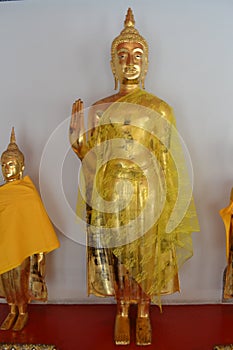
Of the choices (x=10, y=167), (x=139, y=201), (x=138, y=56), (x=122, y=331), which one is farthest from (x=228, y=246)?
(x=10, y=167)

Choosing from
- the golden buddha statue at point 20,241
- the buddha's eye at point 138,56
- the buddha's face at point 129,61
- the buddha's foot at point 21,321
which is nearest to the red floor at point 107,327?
the buddha's foot at point 21,321

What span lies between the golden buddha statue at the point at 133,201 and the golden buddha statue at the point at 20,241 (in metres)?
0.26

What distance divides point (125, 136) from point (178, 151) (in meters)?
0.28

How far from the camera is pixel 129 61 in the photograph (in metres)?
2.04

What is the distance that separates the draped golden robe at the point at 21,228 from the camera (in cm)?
193

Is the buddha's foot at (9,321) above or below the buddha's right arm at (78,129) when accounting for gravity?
below

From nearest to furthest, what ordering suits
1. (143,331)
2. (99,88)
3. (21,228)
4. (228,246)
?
(143,331) < (21,228) < (228,246) < (99,88)

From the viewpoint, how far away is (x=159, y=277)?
1927 millimetres

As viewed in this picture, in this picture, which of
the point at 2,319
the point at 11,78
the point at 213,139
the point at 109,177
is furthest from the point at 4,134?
the point at 213,139

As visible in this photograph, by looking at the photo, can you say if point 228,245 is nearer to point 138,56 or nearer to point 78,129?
point 78,129

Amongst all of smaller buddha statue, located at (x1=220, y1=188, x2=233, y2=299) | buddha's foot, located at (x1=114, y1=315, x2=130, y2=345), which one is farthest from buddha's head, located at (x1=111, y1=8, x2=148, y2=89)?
buddha's foot, located at (x1=114, y1=315, x2=130, y2=345)

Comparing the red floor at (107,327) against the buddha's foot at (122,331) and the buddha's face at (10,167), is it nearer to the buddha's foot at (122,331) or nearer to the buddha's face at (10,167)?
the buddha's foot at (122,331)

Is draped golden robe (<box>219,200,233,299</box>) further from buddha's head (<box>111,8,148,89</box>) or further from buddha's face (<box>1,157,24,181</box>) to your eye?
buddha's face (<box>1,157,24,181</box>)

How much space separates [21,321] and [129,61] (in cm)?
144
